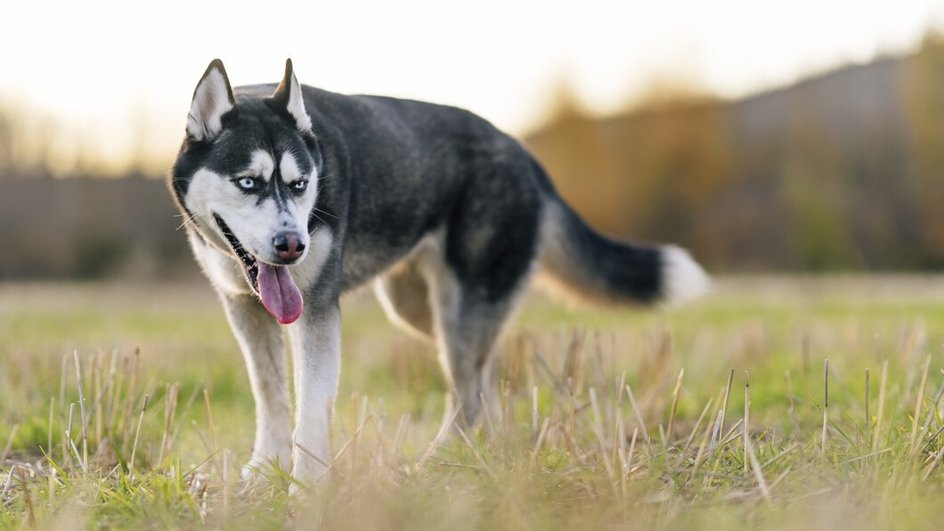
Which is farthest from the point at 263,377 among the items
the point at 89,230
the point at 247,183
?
the point at 89,230

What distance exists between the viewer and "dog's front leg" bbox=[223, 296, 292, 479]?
4.48 meters

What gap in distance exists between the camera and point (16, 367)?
6.13m

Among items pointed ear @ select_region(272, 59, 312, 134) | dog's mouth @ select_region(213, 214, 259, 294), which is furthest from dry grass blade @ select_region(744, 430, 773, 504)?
pointed ear @ select_region(272, 59, 312, 134)

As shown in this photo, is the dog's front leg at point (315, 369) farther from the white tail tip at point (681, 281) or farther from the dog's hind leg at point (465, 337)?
the white tail tip at point (681, 281)

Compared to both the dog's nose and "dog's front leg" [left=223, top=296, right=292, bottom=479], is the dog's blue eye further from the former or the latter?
"dog's front leg" [left=223, top=296, right=292, bottom=479]

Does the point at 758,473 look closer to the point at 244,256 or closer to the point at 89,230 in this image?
the point at 244,256

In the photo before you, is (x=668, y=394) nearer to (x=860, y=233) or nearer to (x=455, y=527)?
(x=455, y=527)

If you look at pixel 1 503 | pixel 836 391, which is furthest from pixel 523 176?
pixel 1 503

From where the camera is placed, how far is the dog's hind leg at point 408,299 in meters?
5.59

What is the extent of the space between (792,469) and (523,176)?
2878 millimetres

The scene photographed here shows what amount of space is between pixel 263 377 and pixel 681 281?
265cm

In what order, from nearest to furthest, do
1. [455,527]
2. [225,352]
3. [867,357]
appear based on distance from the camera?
[455,527], [867,357], [225,352]

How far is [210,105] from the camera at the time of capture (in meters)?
3.89

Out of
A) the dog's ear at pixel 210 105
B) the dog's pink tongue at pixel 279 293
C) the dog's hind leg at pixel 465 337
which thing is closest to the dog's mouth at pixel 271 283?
the dog's pink tongue at pixel 279 293
